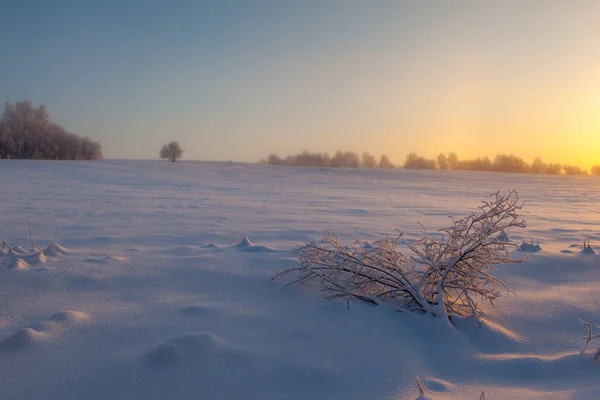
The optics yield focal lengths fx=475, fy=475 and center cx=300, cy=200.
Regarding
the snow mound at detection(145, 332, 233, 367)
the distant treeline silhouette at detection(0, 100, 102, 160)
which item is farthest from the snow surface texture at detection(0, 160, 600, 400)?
the distant treeline silhouette at detection(0, 100, 102, 160)

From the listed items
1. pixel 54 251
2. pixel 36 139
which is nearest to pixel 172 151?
pixel 36 139

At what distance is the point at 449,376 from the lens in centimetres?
238

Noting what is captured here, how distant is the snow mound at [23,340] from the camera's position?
7.93ft

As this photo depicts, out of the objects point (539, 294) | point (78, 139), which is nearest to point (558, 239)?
point (539, 294)

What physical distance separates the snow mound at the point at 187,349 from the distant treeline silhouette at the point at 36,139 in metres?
33.7

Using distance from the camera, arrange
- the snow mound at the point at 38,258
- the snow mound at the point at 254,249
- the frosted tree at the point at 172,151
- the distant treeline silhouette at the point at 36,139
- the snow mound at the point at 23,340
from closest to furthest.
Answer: the snow mound at the point at 23,340 → the snow mound at the point at 38,258 → the snow mound at the point at 254,249 → the distant treeline silhouette at the point at 36,139 → the frosted tree at the point at 172,151

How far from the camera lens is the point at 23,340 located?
2449mm

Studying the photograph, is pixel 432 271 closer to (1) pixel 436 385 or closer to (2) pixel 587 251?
(1) pixel 436 385

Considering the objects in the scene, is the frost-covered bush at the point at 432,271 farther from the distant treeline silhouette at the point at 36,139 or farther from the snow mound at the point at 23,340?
the distant treeline silhouette at the point at 36,139

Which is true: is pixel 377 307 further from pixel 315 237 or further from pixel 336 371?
pixel 315 237

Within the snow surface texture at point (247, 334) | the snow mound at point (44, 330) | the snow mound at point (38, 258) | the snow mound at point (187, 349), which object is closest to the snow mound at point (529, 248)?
the snow surface texture at point (247, 334)

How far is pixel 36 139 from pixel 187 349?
113 ft

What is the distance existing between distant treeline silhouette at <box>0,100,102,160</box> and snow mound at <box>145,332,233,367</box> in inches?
1326

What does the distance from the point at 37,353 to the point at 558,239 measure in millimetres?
6149
